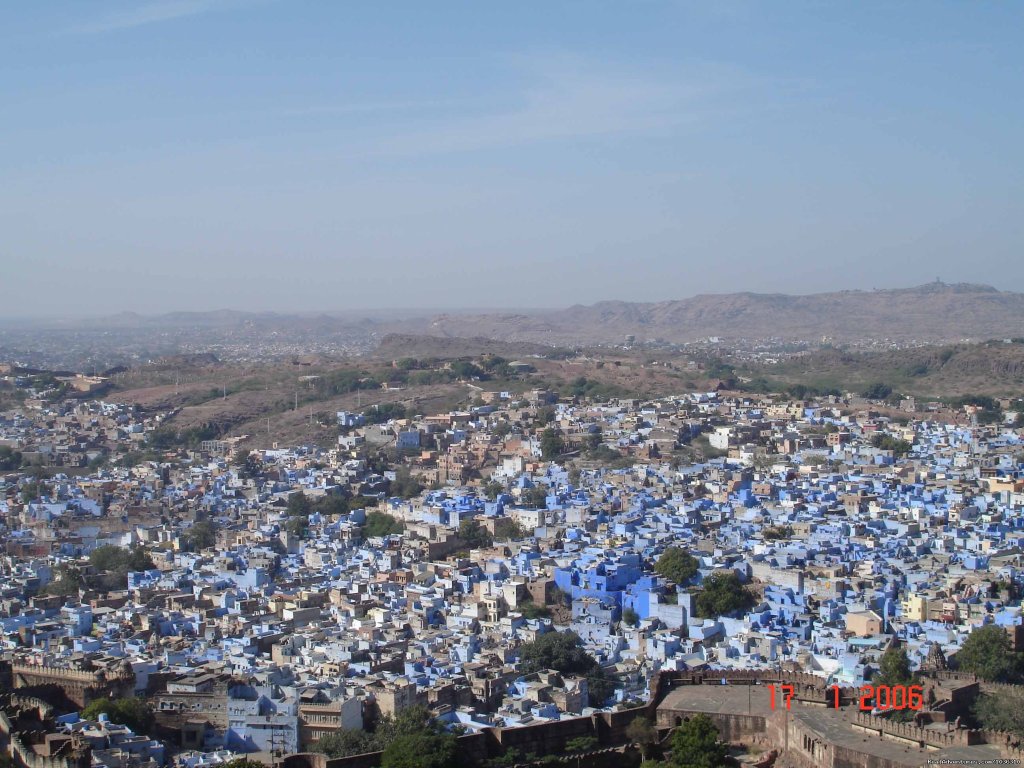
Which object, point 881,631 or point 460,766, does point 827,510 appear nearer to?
point 881,631

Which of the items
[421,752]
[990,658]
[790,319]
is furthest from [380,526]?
[790,319]

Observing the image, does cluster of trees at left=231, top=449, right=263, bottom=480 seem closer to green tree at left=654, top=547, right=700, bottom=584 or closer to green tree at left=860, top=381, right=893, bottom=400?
green tree at left=654, top=547, right=700, bottom=584

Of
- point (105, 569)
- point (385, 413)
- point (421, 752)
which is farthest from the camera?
point (385, 413)

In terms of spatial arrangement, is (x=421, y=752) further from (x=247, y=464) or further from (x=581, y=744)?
(x=247, y=464)

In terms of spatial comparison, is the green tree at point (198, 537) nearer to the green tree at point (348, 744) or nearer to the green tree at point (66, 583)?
the green tree at point (66, 583)

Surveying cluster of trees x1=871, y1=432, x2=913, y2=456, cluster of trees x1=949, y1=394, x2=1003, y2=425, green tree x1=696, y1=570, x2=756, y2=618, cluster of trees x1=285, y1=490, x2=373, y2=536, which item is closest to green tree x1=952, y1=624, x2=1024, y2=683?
green tree x1=696, y1=570, x2=756, y2=618

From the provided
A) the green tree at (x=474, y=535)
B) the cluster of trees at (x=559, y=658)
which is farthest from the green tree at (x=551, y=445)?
the cluster of trees at (x=559, y=658)
